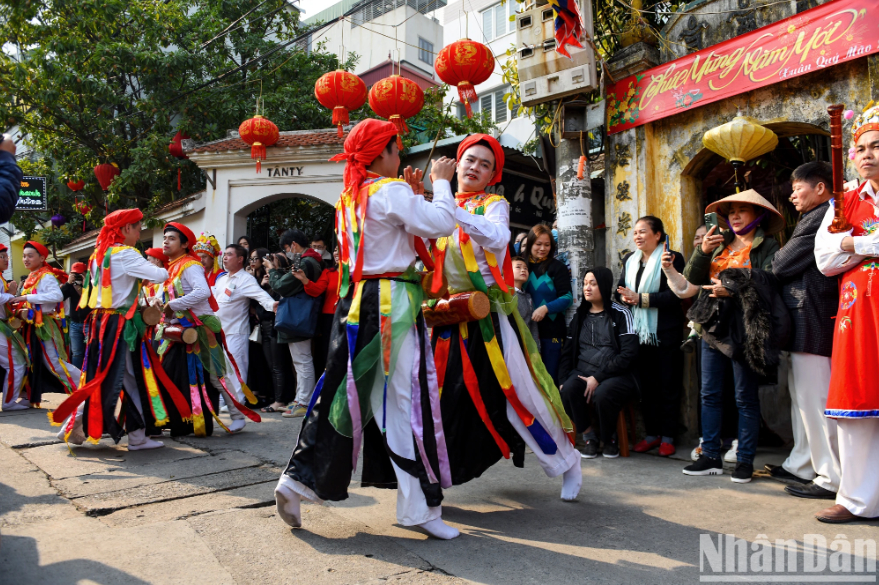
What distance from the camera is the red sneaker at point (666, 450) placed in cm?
478

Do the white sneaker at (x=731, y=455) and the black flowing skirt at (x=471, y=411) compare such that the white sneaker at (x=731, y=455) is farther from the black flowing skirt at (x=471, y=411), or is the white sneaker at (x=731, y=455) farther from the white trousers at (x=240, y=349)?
the white trousers at (x=240, y=349)

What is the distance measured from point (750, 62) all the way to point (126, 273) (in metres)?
4.96

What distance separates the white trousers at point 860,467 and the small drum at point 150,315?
4.57 m

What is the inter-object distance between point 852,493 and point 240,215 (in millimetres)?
11275

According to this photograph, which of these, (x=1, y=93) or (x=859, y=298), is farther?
(x=1, y=93)

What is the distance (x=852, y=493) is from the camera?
3119 mm

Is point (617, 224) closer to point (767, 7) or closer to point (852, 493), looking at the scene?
point (767, 7)

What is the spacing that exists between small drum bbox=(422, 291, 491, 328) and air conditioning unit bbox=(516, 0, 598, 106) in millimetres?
3000

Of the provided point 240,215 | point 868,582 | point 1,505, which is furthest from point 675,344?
point 240,215

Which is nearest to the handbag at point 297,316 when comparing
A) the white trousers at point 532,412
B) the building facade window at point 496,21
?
the white trousers at point 532,412

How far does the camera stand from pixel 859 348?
124 inches

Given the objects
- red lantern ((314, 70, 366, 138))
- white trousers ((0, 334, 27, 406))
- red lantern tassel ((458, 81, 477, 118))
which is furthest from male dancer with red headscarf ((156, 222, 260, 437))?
red lantern ((314, 70, 366, 138))

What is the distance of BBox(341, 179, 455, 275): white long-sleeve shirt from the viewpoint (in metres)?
2.93

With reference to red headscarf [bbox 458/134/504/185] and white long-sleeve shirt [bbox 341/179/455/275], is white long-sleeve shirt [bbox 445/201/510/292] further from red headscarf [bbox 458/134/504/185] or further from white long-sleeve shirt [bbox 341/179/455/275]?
red headscarf [bbox 458/134/504/185]
